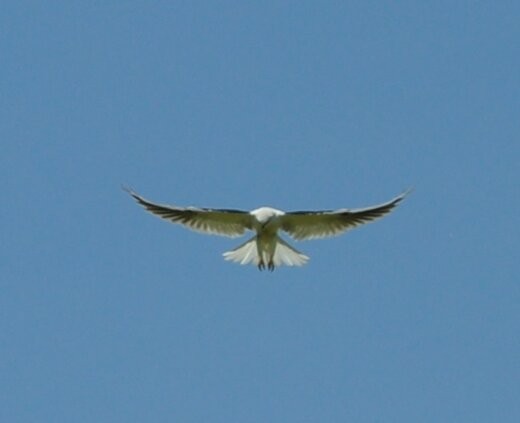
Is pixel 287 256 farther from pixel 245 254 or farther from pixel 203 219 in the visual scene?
pixel 203 219

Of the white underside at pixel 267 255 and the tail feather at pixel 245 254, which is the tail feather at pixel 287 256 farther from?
the tail feather at pixel 245 254

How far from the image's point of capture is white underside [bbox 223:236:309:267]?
19.5 metres

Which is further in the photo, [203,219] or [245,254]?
[203,219]

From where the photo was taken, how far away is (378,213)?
20.7 m

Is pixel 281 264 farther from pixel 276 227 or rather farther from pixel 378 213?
pixel 378 213

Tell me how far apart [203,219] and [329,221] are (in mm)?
2033

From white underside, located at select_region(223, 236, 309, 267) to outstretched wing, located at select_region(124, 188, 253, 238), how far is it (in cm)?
77

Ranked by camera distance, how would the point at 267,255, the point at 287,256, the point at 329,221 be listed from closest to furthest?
the point at 267,255 → the point at 287,256 → the point at 329,221

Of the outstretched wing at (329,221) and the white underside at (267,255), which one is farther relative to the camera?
the outstretched wing at (329,221)

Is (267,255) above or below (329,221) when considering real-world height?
below

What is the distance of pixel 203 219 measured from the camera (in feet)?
68.7

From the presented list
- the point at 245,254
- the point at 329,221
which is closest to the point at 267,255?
the point at 245,254

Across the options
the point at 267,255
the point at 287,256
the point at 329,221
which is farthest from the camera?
the point at 329,221

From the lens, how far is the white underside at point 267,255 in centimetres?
1950
